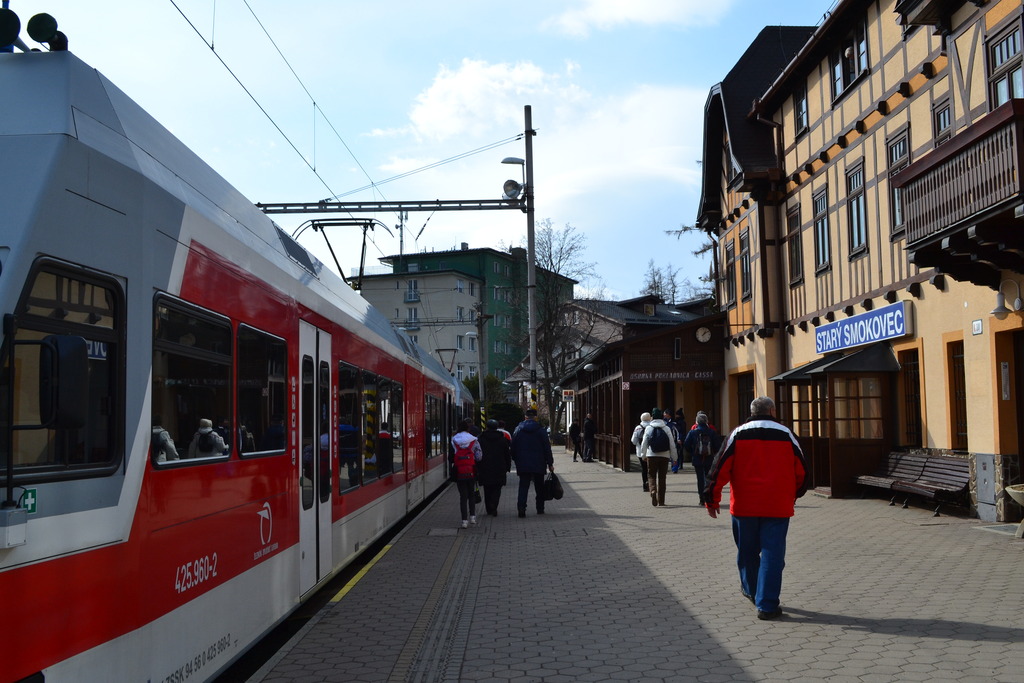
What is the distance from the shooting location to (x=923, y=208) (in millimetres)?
14109

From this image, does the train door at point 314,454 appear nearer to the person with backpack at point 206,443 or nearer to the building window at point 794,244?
the person with backpack at point 206,443

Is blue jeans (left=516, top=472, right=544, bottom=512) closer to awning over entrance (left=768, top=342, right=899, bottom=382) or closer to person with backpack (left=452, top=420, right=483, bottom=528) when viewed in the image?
person with backpack (left=452, top=420, right=483, bottom=528)

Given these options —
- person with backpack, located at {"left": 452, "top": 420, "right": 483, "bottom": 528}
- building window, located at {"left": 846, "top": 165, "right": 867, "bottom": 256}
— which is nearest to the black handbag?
person with backpack, located at {"left": 452, "top": 420, "right": 483, "bottom": 528}

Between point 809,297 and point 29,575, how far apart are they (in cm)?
1947

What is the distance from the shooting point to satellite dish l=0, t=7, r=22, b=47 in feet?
15.1

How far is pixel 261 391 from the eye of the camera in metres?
7.01

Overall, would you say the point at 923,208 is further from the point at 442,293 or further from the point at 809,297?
the point at 442,293

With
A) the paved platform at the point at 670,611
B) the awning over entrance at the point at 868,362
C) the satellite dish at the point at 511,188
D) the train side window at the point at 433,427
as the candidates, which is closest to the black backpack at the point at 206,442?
the paved platform at the point at 670,611

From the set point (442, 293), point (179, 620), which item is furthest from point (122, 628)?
point (442, 293)

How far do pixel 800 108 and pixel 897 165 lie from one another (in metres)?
5.61

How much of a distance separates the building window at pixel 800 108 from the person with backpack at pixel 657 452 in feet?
25.2

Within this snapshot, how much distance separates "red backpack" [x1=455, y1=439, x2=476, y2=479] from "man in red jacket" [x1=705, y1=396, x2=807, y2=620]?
7805 mm

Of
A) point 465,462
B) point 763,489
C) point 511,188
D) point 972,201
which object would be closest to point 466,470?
point 465,462

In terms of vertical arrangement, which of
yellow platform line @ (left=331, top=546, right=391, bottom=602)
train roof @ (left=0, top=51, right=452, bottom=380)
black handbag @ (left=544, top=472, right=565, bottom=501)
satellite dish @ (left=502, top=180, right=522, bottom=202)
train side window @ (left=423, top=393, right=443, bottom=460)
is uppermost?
satellite dish @ (left=502, top=180, right=522, bottom=202)
